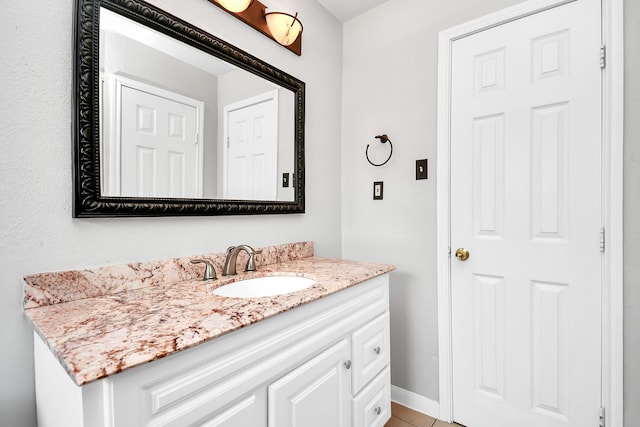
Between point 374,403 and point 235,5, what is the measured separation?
1932 mm

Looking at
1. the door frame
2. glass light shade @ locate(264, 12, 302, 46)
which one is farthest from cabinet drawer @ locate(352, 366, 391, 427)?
glass light shade @ locate(264, 12, 302, 46)

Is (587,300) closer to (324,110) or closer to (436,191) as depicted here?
(436,191)

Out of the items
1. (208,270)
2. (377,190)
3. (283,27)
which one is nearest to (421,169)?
(377,190)

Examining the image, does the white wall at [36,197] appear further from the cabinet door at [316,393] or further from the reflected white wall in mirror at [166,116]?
the cabinet door at [316,393]

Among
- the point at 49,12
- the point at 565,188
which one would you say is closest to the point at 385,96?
the point at 565,188

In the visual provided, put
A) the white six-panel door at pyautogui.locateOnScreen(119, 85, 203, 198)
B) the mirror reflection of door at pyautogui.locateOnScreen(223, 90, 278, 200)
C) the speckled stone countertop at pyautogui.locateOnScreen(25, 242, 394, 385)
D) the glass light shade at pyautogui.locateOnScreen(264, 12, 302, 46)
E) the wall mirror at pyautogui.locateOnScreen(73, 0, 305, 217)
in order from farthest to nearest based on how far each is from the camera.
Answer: the glass light shade at pyautogui.locateOnScreen(264, 12, 302, 46) → the mirror reflection of door at pyautogui.locateOnScreen(223, 90, 278, 200) → the white six-panel door at pyautogui.locateOnScreen(119, 85, 203, 198) → the wall mirror at pyautogui.locateOnScreen(73, 0, 305, 217) → the speckled stone countertop at pyautogui.locateOnScreen(25, 242, 394, 385)

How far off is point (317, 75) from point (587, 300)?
6.09 ft

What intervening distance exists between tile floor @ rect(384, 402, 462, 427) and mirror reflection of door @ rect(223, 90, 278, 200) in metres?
1.43

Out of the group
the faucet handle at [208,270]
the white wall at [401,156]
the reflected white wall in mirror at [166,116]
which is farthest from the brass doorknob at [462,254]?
the faucet handle at [208,270]

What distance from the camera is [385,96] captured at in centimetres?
200

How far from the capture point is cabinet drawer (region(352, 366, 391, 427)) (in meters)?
1.34

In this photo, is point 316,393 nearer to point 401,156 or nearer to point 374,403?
point 374,403

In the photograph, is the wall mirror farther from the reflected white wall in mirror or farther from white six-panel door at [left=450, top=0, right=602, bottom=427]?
white six-panel door at [left=450, top=0, right=602, bottom=427]

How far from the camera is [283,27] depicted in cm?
163
